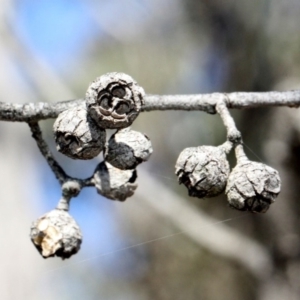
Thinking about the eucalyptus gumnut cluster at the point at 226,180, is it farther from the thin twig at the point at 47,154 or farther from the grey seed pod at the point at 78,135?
the thin twig at the point at 47,154

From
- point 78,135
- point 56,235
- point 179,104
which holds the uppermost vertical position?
→ point 179,104

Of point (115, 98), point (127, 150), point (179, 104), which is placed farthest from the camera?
point (179, 104)

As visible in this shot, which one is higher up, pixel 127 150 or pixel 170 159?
pixel 170 159

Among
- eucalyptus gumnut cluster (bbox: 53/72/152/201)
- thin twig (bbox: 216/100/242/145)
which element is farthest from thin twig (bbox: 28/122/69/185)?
thin twig (bbox: 216/100/242/145)

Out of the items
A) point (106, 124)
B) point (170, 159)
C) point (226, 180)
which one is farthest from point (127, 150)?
point (170, 159)

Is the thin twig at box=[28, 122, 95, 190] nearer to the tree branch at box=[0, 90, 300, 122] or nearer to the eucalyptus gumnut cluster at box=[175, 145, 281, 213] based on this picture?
the tree branch at box=[0, 90, 300, 122]

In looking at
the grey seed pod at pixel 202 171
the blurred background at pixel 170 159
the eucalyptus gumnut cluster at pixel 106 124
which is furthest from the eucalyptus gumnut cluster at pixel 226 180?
the blurred background at pixel 170 159

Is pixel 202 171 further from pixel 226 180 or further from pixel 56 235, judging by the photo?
pixel 56 235
